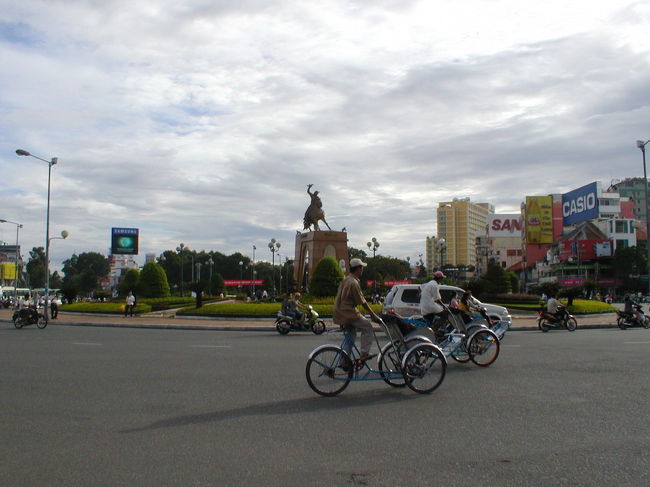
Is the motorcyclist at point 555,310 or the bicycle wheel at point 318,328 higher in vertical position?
the motorcyclist at point 555,310

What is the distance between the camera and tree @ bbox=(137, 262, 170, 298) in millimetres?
46688

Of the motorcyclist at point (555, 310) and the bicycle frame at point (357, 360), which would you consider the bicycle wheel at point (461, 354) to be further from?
the motorcyclist at point (555, 310)

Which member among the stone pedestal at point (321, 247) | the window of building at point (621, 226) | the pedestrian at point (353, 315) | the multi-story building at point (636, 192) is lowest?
the pedestrian at point (353, 315)

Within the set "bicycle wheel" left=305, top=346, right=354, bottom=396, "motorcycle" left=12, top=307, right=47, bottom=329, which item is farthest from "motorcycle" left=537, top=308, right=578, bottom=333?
"motorcycle" left=12, top=307, right=47, bottom=329

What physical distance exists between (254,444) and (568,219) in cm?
8166

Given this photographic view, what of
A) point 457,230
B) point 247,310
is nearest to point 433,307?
point 247,310

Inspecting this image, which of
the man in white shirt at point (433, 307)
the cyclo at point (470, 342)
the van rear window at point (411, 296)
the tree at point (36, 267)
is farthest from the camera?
the tree at point (36, 267)

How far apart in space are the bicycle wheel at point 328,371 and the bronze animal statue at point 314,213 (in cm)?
3550

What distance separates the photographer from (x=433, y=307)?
34.0 ft

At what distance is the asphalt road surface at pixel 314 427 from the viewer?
477cm

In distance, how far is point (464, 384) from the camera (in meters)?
8.67

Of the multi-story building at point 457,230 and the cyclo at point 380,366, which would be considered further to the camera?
the multi-story building at point 457,230

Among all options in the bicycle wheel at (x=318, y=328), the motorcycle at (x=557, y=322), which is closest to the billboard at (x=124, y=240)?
the bicycle wheel at (x=318, y=328)

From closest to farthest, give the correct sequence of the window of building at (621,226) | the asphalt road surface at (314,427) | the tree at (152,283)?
1. the asphalt road surface at (314,427)
2. the tree at (152,283)
3. the window of building at (621,226)
